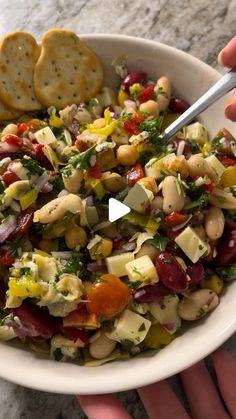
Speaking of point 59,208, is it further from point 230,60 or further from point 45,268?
point 230,60

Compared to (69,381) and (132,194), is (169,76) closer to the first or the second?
(132,194)

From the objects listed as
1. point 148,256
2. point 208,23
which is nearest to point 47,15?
point 208,23

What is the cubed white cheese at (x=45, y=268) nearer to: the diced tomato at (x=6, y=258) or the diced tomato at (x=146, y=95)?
the diced tomato at (x=6, y=258)

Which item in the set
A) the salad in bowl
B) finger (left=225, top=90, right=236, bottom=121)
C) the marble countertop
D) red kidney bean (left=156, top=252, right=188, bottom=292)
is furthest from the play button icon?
the marble countertop

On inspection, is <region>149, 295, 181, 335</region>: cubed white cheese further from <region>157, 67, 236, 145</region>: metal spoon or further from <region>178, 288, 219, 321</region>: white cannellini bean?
<region>157, 67, 236, 145</region>: metal spoon

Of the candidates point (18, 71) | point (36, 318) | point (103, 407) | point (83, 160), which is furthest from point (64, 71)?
point (103, 407)

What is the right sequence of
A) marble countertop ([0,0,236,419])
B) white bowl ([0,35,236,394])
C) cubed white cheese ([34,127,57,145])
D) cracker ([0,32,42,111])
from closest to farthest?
1. white bowl ([0,35,236,394])
2. cubed white cheese ([34,127,57,145])
3. cracker ([0,32,42,111])
4. marble countertop ([0,0,236,419])

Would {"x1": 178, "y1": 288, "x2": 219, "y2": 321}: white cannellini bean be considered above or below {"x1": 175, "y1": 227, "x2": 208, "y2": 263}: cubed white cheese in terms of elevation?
below
